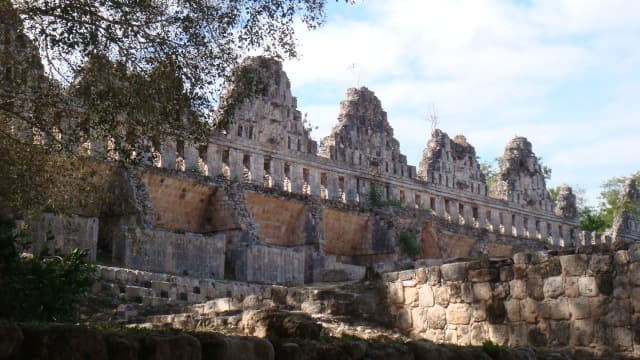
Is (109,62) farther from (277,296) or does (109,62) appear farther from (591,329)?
(591,329)

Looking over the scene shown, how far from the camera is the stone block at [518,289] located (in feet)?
39.9

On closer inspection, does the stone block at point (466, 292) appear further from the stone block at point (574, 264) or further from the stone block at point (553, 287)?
the stone block at point (574, 264)

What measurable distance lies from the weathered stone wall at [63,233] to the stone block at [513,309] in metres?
8.32

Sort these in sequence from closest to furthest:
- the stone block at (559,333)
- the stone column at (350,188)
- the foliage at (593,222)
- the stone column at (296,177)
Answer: the stone block at (559,333) → the stone column at (296,177) → the stone column at (350,188) → the foliage at (593,222)

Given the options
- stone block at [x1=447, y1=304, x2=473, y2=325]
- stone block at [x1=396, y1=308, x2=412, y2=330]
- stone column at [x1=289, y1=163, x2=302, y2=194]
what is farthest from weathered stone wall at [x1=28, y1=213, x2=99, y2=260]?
stone column at [x1=289, y1=163, x2=302, y2=194]

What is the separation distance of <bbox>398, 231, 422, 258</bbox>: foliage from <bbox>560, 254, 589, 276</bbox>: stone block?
676 inches

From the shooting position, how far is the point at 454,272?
1275cm

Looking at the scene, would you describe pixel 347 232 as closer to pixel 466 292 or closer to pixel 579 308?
pixel 466 292

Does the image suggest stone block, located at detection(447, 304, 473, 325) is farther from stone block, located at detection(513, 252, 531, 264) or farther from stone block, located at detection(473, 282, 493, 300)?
stone block, located at detection(513, 252, 531, 264)

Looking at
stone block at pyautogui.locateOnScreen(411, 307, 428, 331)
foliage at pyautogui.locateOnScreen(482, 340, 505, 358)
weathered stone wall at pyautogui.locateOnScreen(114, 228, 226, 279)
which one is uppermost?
weathered stone wall at pyautogui.locateOnScreen(114, 228, 226, 279)

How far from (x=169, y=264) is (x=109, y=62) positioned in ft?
26.8

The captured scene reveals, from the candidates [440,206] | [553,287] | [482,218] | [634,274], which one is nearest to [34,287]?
[553,287]

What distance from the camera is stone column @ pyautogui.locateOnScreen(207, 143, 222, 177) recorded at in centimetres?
2636

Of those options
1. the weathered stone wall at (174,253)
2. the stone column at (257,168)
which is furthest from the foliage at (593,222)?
the weathered stone wall at (174,253)
